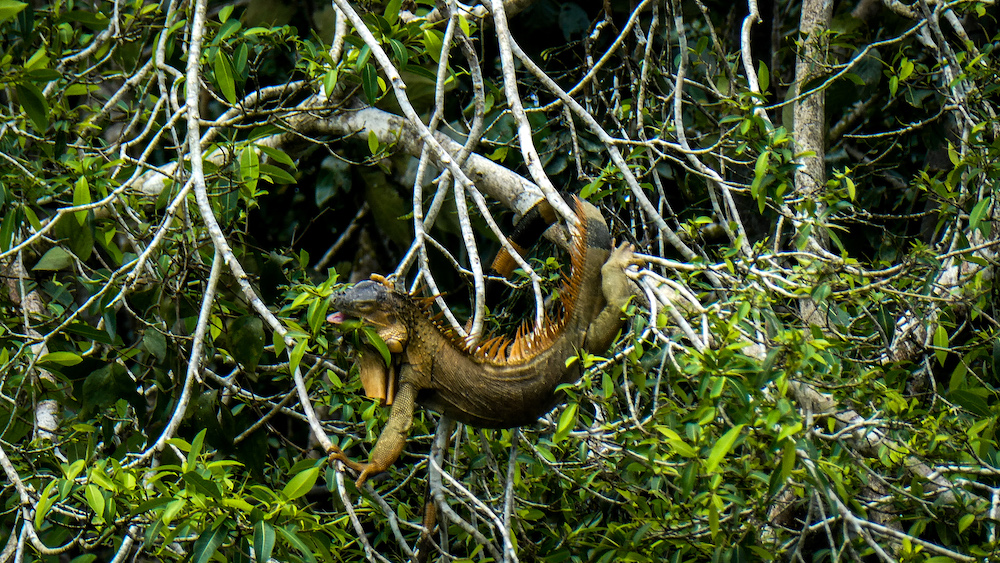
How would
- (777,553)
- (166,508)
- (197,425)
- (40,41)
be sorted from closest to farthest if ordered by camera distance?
(166,508)
(777,553)
(197,425)
(40,41)

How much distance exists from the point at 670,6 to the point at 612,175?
166 cm

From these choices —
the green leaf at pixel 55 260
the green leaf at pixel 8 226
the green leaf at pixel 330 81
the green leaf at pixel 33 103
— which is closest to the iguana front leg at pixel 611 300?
the green leaf at pixel 330 81

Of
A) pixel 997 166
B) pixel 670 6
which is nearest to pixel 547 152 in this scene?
pixel 670 6

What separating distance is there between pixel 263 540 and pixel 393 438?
80 cm

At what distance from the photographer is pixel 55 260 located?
12.0ft

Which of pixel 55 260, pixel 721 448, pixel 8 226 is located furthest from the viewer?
pixel 55 260

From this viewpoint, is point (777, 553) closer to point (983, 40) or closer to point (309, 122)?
point (309, 122)

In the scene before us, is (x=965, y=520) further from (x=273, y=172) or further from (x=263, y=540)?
(x=273, y=172)

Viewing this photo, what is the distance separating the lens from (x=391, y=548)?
3.83 meters

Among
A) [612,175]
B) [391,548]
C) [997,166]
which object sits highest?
[997,166]

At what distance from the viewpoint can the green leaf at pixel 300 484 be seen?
94.8 inches

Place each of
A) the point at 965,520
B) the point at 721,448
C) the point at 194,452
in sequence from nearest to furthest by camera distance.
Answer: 1. the point at 721,448
2. the point at 194,452
3. the point at 965,520

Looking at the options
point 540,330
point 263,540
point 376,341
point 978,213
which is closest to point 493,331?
point 540,330

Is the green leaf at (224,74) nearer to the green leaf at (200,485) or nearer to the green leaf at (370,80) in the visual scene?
the green leaf at (370,80)
